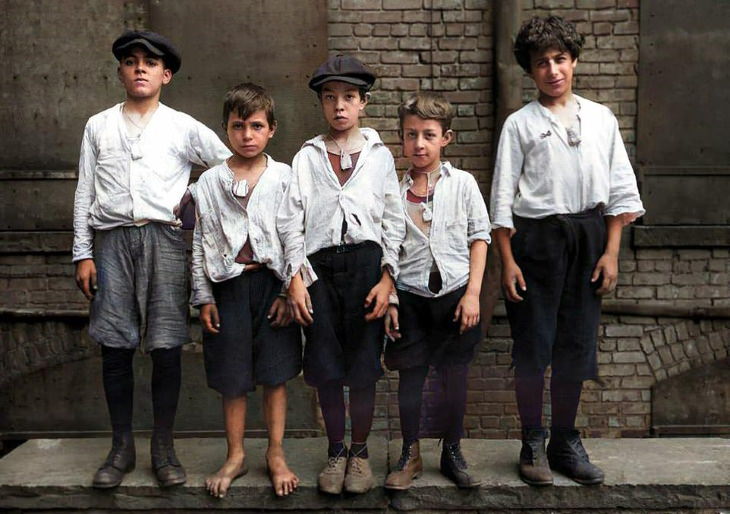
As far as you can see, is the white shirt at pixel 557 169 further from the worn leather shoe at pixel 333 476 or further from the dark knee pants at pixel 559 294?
the worn leather shoe at pixel 333 476

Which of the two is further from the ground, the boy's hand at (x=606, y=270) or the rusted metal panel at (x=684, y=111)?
the rusted metal panel at (x=684, y=111)

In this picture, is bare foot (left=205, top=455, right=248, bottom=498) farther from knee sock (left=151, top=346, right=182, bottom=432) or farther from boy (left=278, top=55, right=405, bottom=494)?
boy (left=278, top=55, right=405, bottom=494)

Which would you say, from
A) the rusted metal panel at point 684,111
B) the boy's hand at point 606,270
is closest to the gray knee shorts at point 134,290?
the boy's hand at point 606,270

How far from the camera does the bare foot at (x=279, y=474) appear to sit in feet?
10.5

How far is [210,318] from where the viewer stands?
3.10 metres

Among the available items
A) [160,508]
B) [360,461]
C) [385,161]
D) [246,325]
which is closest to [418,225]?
[385,161]

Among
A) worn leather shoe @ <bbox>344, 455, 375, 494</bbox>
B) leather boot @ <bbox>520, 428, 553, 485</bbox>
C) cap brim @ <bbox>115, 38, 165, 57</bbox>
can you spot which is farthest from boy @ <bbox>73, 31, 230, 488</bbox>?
leather boot @ <bbox>520, 428, 553, 485</bbox>

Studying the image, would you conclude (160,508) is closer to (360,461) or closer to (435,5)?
(360,461)

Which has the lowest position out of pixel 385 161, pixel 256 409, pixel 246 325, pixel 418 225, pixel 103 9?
pixel 256 409

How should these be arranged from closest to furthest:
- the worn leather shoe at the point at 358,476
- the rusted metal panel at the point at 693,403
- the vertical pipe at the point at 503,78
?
1. the worn leather shoe at the point at 358,476
2. the vertical pipe at the point at 503,78
3. the rusted metal panel at the point at 693,403

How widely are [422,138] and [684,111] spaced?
278cm

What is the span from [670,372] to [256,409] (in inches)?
109

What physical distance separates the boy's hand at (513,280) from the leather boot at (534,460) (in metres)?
0.59

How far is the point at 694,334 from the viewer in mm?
5152
